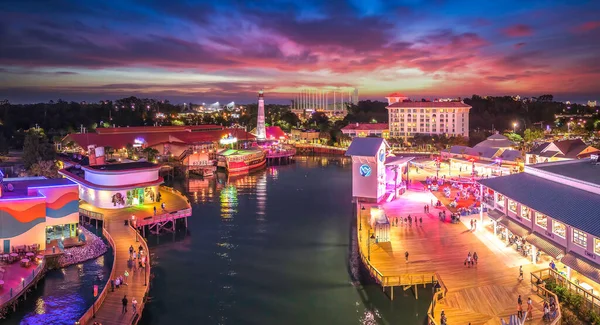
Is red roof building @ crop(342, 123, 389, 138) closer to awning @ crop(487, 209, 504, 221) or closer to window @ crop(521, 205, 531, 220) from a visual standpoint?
awning @ crop(487, 209, 504, 221)

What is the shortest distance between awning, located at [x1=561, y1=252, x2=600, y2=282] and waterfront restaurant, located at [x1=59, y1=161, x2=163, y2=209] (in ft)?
107

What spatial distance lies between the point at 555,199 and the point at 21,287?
91.1 feet

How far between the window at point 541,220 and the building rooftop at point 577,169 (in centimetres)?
260

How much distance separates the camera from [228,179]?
2645 inches

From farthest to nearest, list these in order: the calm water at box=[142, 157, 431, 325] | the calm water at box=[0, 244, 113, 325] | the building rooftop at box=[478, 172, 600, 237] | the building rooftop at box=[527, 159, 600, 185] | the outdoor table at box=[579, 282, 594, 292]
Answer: the building rooftop at box=[527, 159, 600, 185] → the calm water at box=[142, 157, 431, 325] → the calm water at box=[0, 244, 113, 325] → the building rooftop at box=[478, 172, 600, 237] → the outdoor table at box=[579, 282, 594, 292]

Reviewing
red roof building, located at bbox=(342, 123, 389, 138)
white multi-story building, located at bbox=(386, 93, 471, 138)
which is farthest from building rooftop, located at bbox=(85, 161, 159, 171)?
white multi-story building, located at bbox=(386, 93, 471, 138)

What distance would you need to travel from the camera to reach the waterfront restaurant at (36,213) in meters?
A: 27.3

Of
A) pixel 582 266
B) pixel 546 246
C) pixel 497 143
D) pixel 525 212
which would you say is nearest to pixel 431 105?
pixel 497 143

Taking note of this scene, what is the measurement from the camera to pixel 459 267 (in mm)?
24312

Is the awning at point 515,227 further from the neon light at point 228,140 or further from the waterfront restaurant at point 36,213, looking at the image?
the neon light at point 228,140

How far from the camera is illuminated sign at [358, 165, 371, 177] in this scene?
4184 centimetres

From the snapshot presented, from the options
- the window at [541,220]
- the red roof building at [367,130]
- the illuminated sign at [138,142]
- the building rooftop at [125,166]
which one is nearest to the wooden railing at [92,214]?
the building rooftop at [125,166]

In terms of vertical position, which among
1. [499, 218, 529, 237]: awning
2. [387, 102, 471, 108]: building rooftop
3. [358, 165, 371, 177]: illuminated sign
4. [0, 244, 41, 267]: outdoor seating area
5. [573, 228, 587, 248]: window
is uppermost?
[387, 102, 471, 108]: building rooftop

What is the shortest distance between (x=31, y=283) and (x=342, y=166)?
202ft
